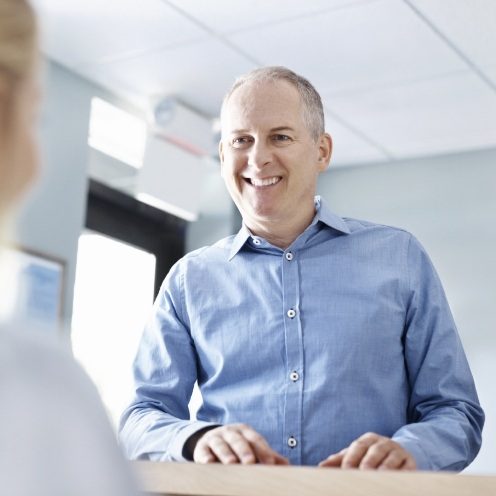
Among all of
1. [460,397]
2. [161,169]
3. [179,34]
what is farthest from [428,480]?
[161,169]

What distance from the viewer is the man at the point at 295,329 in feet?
5.00

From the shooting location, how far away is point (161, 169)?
4055 mm

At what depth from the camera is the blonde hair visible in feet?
1.48

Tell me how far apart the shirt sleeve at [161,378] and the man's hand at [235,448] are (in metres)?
0.13

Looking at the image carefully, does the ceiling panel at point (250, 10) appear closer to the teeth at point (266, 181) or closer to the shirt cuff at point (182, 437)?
the teeth at point (266, 181)

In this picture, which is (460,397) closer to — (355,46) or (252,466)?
(252,466)

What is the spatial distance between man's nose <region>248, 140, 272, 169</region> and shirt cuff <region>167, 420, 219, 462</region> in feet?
1.73

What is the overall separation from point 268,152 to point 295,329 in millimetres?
326

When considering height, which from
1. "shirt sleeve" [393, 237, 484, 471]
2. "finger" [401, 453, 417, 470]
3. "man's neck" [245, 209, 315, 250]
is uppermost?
"man's neck" [245, 209, 315, 250]

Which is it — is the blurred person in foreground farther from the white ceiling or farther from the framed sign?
the framed sign

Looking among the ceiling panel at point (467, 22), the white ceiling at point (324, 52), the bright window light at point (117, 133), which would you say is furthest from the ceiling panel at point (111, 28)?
the ceiling panel at point (467, 22)

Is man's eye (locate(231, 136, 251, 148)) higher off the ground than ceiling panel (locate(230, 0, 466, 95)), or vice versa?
ceiling panel (locate(230, 0, 466, 95))

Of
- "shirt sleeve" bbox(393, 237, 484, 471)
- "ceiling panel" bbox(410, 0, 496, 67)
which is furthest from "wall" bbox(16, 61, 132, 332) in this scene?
"shirt sleeve" bbox(393, 237, 484, 471)

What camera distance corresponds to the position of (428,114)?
4020 millimetres
